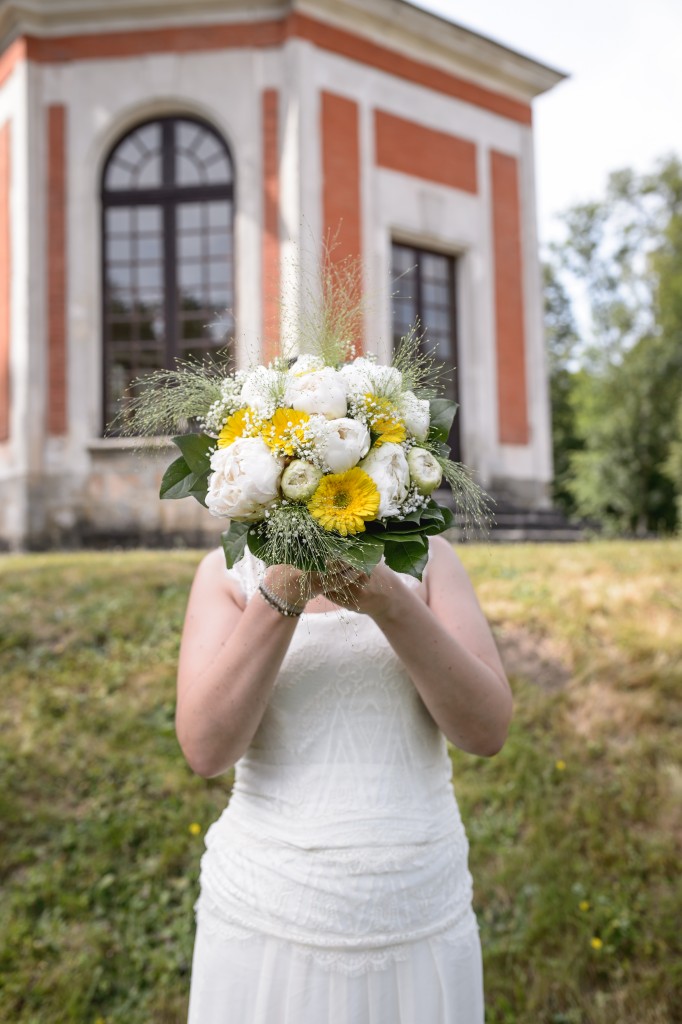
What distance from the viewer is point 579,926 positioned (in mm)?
3807

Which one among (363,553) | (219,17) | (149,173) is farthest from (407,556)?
(219,17)

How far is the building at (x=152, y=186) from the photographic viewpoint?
11258 mm

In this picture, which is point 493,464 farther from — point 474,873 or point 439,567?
point 439,567

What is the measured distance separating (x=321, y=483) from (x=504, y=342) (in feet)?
40.3

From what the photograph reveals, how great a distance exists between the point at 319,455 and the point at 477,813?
11.2 ft

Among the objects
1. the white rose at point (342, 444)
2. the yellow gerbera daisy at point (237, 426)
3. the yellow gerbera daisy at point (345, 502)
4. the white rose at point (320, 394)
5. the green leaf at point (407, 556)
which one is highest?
the white rose at point (320, 394)

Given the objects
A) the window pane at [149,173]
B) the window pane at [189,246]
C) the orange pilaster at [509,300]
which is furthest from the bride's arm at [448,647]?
the orange pilaster at [509,300]

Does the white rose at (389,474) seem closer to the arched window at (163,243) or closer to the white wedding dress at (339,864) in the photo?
the white wedding dress at (339,864)

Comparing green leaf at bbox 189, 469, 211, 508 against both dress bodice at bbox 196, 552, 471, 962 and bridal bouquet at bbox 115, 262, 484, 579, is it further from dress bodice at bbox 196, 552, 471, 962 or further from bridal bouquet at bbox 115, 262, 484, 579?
dress bodice at bbox 196, 552, 471, 962

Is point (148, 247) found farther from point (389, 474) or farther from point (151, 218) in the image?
point (389, 474)

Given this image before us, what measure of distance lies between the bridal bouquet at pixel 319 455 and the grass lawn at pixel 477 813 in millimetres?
2815

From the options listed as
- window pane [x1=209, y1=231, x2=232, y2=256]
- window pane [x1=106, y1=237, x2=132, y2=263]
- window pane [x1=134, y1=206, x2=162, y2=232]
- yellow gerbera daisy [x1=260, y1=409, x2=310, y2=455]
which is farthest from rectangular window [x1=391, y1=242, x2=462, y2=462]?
yellow gerbera daisy [x1=260, y1=409, x2=310, y2=455]

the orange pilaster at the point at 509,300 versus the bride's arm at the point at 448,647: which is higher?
the orange pilaster at the point at 509,300

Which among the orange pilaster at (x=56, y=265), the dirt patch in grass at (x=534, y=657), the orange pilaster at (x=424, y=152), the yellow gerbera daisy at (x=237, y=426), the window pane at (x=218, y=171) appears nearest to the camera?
the yellow gerbera daisy at (x=237, y=426)
